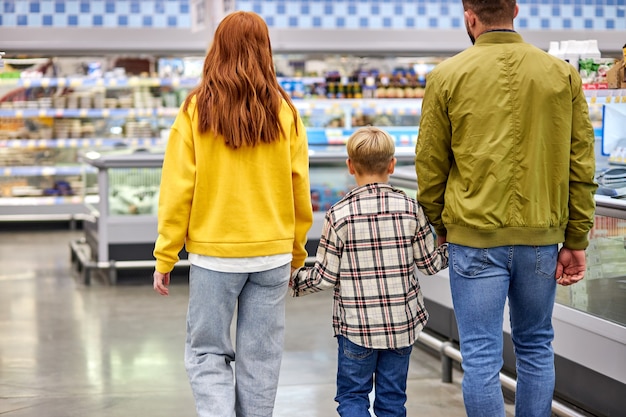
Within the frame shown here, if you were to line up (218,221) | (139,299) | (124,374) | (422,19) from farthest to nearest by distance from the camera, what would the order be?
(422,19) < (139,299) < (124,374) < (218,221)

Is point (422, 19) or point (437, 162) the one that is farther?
point (422, 19)

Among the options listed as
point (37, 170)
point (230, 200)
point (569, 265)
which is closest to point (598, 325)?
point (569, 265)

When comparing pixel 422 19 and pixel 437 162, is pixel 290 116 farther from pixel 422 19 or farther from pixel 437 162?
pixel 422 19

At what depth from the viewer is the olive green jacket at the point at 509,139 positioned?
102 inches

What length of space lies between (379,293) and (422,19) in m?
8.42

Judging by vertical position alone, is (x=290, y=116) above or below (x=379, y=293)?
above

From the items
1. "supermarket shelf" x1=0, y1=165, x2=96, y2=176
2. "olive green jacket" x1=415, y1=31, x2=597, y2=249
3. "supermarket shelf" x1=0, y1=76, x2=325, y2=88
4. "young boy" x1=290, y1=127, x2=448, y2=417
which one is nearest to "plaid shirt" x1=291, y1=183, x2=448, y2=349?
"young boy" x1=290, y1=127, x2=448, y2=417

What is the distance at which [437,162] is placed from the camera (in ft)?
8.79

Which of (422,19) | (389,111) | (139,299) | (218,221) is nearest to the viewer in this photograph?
(218,221)

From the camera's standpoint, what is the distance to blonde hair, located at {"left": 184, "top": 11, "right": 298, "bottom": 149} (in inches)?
109

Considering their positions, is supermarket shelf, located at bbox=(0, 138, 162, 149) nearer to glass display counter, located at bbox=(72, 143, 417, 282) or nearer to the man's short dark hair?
glass display counter, located at bbox=(72, 143, 417, 282)

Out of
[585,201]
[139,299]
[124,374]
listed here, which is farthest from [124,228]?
[585,201]

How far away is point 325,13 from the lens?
10789 mm

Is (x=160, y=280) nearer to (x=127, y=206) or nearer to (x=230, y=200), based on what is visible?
(x=230, y=200)
